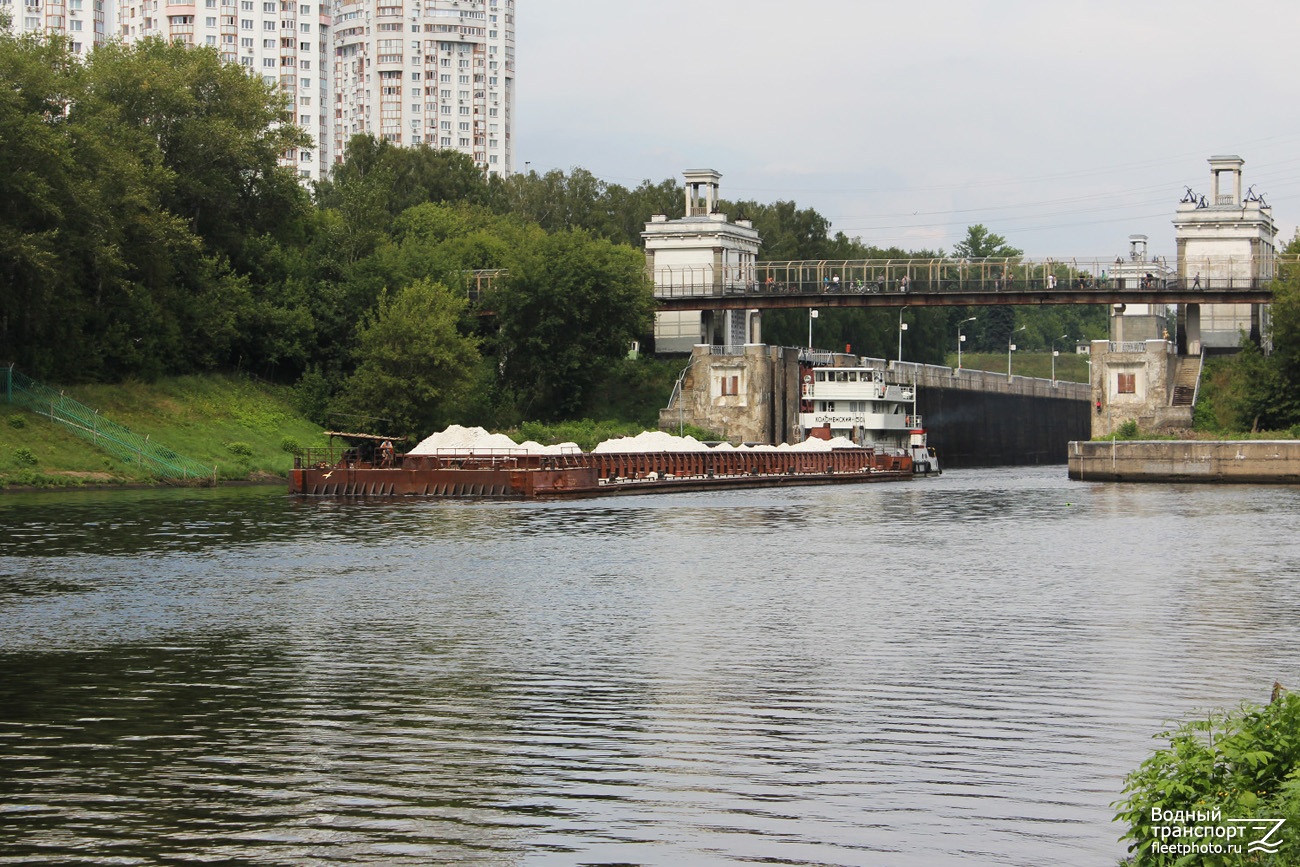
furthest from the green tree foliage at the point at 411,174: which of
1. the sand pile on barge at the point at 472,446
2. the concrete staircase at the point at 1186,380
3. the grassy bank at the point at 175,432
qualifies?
the sand pile on barge at the point at 472,446

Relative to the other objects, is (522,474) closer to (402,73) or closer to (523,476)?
(523,476)

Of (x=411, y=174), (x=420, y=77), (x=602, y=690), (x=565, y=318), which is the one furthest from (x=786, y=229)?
(x=602, y=690)

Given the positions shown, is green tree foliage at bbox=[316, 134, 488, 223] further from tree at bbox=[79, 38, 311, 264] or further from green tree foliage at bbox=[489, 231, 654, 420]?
tree at bbox=[79, 38, 311, 264]

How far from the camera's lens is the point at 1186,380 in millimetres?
92812

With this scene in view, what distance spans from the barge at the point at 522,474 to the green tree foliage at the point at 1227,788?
53921mm

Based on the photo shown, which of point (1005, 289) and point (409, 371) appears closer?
point (409, 371)

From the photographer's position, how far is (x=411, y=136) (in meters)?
191

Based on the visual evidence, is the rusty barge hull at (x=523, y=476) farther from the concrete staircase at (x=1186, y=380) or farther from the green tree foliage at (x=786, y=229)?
the green tree foliage at (x=786, y=229)

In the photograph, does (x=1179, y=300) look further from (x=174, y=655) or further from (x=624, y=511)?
(x=174, y=655)

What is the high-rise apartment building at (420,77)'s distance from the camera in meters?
191

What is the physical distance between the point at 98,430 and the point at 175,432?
174 inches

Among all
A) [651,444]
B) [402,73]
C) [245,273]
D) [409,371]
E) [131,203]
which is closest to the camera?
[131,203]

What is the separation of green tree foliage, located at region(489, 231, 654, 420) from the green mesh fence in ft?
90.5

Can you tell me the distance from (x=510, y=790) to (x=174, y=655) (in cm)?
1049
